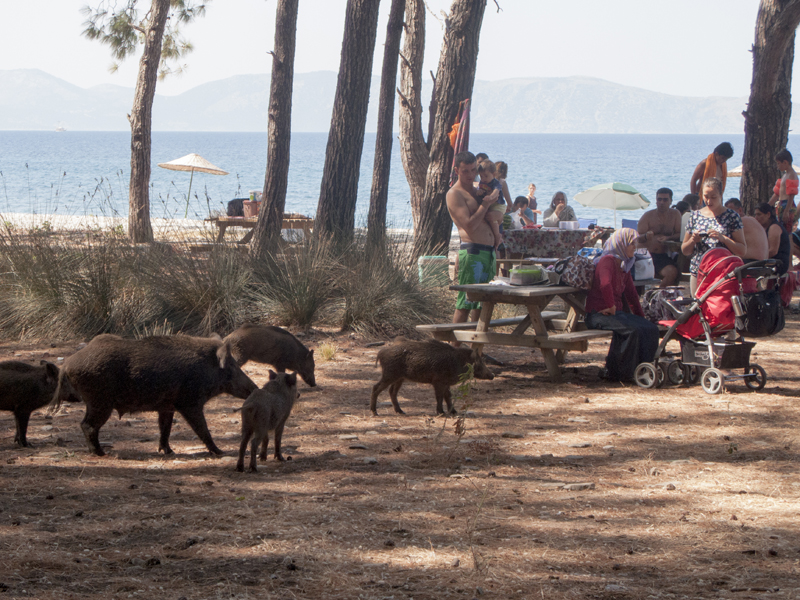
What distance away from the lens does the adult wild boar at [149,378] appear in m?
5.27

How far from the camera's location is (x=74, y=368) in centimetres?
526

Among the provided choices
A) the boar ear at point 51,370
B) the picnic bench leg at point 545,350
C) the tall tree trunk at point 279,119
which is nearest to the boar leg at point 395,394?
the picnic bench leg at point 545,350

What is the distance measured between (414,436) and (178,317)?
173 inches

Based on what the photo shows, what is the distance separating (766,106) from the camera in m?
13.2

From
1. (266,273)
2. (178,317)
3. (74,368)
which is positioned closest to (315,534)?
(74,368)

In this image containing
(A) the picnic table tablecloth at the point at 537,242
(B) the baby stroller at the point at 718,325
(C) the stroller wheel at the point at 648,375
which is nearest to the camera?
(B) the baby stroller at the point at 718,325

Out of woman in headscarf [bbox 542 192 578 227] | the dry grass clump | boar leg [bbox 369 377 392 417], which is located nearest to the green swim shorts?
the dry grass clump

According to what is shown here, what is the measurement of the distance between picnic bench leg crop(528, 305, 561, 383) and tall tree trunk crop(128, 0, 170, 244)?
1122cm

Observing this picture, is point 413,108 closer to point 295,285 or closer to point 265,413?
point 295,285

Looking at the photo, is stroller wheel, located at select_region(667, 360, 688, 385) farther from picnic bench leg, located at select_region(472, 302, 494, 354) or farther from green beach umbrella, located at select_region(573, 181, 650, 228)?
green beach umbrella, located at select_region(573, 181, 650, 228)

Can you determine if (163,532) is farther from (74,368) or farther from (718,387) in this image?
(718,387)

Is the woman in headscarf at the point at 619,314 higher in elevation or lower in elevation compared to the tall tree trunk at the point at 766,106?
lower

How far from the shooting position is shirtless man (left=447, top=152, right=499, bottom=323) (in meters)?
8.88

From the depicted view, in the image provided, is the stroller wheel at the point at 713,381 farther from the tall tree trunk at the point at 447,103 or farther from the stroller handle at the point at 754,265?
the tall tree trunk at the point at 447,103
